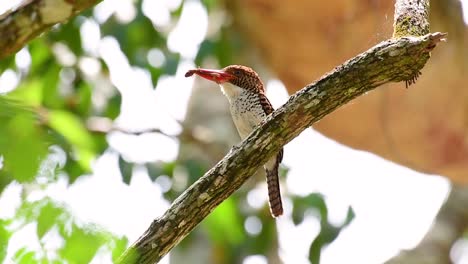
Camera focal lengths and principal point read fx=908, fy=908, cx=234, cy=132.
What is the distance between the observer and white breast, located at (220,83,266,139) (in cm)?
316

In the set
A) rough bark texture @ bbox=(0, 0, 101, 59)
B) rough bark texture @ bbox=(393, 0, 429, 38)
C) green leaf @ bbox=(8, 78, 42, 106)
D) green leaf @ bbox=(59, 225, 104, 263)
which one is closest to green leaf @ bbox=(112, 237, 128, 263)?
green leaf @ bbox=(59, 225, 104, 263)

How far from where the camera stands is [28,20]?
1405 mm

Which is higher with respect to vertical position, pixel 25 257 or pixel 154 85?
pixel 154 85

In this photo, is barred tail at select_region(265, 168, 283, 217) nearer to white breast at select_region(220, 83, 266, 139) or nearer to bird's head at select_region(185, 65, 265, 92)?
white breast at select_region(220, 83, 266, 139)

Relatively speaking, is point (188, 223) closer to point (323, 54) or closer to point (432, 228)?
point (323, 54)

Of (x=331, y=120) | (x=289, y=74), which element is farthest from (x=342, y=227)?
(x=289, y=74)

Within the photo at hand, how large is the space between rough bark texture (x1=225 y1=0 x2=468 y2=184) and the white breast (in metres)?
0.70

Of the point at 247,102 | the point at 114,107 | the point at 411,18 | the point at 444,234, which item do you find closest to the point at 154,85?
the point at 114,107

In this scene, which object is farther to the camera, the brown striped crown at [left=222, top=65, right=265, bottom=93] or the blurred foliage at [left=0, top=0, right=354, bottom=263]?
the blurred foliage at [left=0, top=0, right=354, bottom=263]

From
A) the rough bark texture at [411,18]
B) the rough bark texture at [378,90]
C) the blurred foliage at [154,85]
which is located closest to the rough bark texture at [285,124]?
the rough bark texture at [411,18]

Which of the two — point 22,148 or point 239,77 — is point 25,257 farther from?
point 239,77

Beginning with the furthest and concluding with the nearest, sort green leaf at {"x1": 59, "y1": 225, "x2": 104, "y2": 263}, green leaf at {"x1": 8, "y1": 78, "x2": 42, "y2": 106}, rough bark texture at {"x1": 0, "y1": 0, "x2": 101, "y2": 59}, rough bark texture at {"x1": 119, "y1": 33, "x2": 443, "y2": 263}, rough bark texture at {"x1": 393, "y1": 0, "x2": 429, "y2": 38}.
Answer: rough bark texture at {"x1": 393, "y1": 0, "x2": 429, "y2": 38} < rough bark texture at {"x1": 119, "y1": 33, "x2": 443, "y2": 263} < rough bark texture at {"x1": 0, "y1": 0, "x2": 101, "y2": 59} < green leaf at {"x1": 8, "y1": 78, "x2": 42, "y2": 106} < green leaf at {"x1": 59, "y1": 225, "x2": 104, "y2": 263}

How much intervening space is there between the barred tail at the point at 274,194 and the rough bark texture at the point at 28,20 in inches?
66.6

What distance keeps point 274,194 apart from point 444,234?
2.00 m
